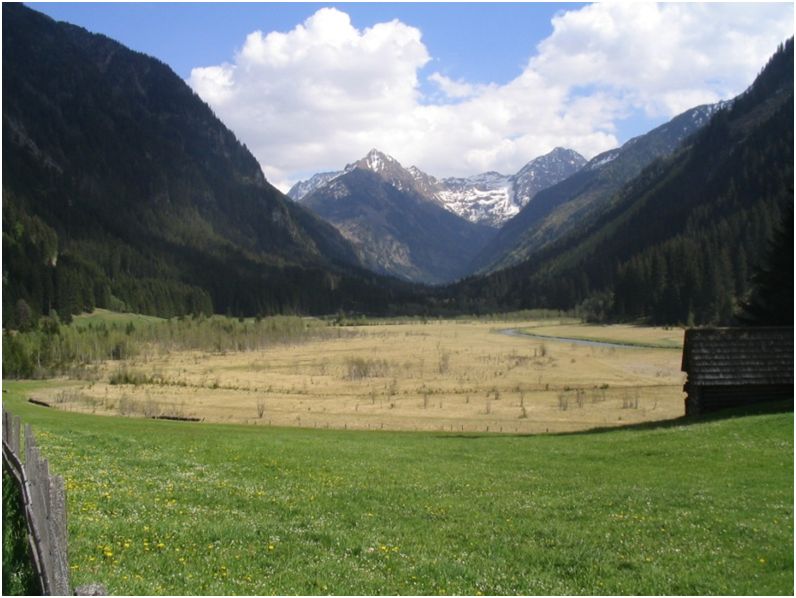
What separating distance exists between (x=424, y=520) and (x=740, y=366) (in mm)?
31871

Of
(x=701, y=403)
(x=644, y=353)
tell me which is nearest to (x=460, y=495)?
(x=701, y=403)

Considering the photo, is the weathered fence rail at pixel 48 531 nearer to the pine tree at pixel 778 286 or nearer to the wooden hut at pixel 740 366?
the wooden hut at pixel 740 366

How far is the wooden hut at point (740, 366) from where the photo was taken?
128 feet

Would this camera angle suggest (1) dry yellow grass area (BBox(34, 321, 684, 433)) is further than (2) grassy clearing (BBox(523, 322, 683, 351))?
No

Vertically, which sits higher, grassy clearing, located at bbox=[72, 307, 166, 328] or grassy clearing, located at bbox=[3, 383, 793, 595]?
grassy clearing, located at bbox=[72, 307, 166, 328]

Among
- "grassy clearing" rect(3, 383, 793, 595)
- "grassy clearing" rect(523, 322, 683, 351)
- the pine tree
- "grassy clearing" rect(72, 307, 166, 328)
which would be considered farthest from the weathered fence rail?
"grassy clearing" rect(72, 307, 166, 328)

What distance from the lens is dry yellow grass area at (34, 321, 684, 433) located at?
5528 cm

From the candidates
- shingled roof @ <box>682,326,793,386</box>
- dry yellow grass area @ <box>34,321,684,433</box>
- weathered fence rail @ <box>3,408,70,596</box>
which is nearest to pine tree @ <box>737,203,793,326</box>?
shingled roof @ <box>682,326,793,386</box>

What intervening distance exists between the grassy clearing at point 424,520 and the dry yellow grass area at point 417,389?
24.6m

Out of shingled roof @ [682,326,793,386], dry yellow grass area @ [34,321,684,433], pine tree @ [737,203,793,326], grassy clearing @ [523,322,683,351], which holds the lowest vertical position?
dry yellow grass area @ [34,321,684,433]

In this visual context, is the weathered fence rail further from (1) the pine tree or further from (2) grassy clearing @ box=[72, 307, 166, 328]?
(2) grassy clearing @ box=[72, 307, 166, 328]

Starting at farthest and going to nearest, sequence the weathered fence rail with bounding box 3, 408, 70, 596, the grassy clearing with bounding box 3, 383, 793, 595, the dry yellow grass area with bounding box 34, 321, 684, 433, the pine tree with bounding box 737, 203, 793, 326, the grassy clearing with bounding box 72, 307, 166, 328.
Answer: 1. the grassy clearing with bounding box 72, 307, 166, 328
2. the dry yellow grass area with bounding box 34, 321, 684, 433
3. the pine tree with bounding box 737, 203, 793, 326
4. the grassy clearing with bounding box 3, 383, 793, 595
5. the weathered fence rail with bounding box 3, 408, 70, 596

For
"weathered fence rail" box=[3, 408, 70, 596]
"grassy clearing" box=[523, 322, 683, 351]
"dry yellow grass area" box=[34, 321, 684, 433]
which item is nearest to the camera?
"weathered fence rail" box=[3, 408, 70, 596]

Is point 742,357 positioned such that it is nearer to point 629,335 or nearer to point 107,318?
point 629,335
